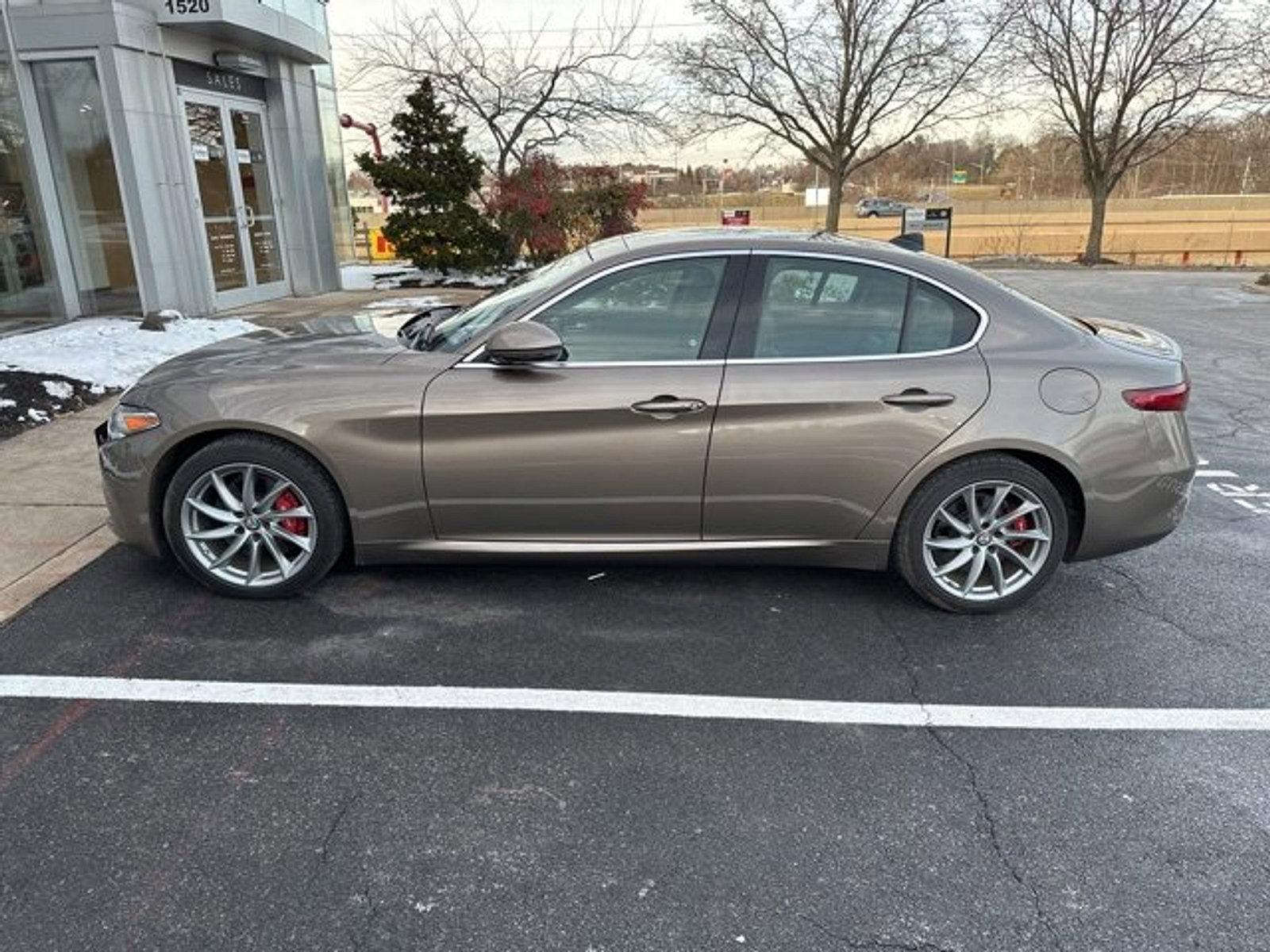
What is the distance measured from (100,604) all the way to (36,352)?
18.3 ft

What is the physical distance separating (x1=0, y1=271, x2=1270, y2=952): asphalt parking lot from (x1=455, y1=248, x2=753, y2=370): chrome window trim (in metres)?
1.01

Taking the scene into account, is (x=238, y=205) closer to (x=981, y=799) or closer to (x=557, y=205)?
(x=557, y=205)

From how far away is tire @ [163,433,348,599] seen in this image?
349 centimetres

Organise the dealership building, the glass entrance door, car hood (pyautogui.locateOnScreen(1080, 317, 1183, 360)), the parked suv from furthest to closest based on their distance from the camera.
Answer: the parked suv < the glass entrance door < the dealership building < car hood (pyautogui.locateOnScreen(1080, 317, 1183, 360))

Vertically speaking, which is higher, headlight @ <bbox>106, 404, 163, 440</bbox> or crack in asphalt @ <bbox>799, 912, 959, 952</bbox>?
headlight @ <bbox>106, 404, 163, 440</bbox>

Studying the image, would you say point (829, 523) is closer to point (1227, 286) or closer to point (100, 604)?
point (100, 604)

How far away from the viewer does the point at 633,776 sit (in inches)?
102

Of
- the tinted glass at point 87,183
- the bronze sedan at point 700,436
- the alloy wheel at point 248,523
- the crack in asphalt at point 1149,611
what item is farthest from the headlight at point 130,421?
the tinted glass at point 87,183

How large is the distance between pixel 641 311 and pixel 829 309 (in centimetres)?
75

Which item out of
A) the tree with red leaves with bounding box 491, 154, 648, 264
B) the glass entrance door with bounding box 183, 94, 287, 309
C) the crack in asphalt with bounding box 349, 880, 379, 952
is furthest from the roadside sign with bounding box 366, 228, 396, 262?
the crack in asphalt with bounding box 349, 880, 379, 952

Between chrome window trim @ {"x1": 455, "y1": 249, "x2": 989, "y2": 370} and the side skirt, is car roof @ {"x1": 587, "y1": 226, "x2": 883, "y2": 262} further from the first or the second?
the side skirt

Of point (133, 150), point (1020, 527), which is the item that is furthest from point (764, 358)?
point (133, 150)

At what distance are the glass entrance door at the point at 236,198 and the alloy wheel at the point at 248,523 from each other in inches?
341

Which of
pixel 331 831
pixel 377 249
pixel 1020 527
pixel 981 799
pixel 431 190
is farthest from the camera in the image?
pixel 377 249
